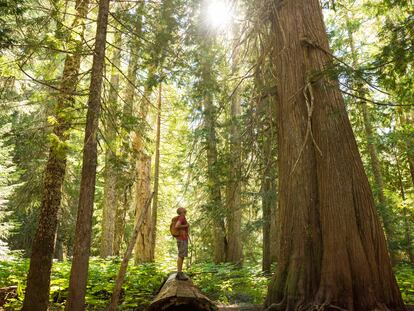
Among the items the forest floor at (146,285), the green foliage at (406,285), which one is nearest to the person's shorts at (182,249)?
the forest floor at (146,285)

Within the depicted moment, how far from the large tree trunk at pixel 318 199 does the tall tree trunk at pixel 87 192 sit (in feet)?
10.2

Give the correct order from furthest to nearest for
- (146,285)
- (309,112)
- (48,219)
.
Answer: (146,285)
(48,219)
(309,112)

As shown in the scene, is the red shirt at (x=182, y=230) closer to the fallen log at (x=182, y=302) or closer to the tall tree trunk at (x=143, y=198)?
the fallen log at (x=182, y=302)

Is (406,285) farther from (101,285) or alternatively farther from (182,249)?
(101,285)

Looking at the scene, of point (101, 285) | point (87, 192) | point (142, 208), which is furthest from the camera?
point (142, 208)

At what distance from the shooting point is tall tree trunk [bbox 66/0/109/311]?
228 inches

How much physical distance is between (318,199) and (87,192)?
385 centimetres

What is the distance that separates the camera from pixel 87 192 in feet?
19.8

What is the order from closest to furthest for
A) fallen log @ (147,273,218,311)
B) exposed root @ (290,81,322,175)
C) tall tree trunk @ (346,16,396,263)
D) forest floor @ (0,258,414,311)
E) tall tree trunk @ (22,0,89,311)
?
exposed root @ (290,81,322,175), fallen log @ (147,273,218,311), tall tree trunk @ (22,0,89,311), forest floor @ (0,258,414,311), tall tree trunk @ (346,16,396,263)

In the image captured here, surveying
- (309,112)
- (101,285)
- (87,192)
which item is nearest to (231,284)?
(101,285)

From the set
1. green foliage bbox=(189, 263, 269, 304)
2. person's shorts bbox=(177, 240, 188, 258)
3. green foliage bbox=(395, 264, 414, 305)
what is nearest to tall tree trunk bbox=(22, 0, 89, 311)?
person's shorts bbox=(177, 240, 188, 258)

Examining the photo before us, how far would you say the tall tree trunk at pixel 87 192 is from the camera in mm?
5797

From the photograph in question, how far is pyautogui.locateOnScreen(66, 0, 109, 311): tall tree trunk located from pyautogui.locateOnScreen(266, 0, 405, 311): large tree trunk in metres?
3.11

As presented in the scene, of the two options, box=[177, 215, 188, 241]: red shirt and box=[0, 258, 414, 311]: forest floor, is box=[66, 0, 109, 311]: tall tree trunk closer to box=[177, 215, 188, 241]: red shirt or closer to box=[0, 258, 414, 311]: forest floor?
box=[0, 258, 414, 311]: forest floor
